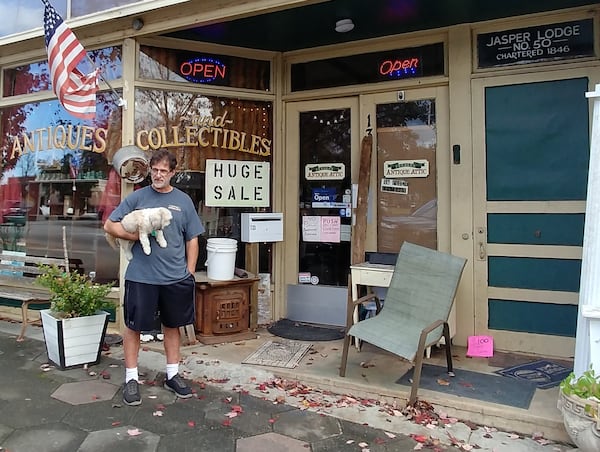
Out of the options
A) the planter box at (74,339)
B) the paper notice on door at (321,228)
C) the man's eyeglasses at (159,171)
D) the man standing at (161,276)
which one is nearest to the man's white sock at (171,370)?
the man standing at (161,276)

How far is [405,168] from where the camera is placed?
165 inches

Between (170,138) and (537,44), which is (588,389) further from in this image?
(170,138)

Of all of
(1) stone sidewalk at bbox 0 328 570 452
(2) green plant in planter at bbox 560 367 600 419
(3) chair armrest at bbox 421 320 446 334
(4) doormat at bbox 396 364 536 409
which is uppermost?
(3) chair armrest at bbox 421 320 446 334

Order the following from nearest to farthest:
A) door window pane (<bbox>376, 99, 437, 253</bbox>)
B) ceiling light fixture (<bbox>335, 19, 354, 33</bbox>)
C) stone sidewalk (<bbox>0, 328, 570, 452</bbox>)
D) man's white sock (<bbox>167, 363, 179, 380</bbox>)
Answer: stone sidewalk (<bbox>0, 328, 570, 452</bbox>) → man's white sock (<bbox>167, 363, 179, 380</bbox>) → ceiling light fixture (<bbox>335, 19, 354, 33</bbox>) → door window pane (<bbox>376, 99, 437, 253</bbox>)

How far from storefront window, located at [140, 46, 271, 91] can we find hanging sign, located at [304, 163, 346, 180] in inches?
37.3

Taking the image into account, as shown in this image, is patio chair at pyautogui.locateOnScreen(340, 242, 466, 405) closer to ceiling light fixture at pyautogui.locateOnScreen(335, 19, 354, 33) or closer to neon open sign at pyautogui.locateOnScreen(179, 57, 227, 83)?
ceiling light fixture at pyautogui.locateOnScreen(335, 19, 354, 33)

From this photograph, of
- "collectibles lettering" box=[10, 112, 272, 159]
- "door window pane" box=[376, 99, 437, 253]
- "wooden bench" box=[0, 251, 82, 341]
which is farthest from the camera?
"wooden bench" box=[0, 251, 82, 341]

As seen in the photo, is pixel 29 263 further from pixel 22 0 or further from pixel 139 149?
pixel 22 0

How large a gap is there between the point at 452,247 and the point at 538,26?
189cm

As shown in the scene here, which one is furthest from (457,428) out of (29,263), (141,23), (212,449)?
(29,263)

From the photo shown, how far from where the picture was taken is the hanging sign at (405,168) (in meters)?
4.12

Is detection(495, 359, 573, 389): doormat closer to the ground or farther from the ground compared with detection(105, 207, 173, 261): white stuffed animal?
closer to the ground

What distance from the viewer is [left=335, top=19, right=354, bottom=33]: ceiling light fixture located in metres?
3.94

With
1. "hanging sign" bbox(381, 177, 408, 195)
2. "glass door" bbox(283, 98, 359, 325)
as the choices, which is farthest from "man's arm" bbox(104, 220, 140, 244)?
"hanging sign" bbox(381, 177, 408, 195)
